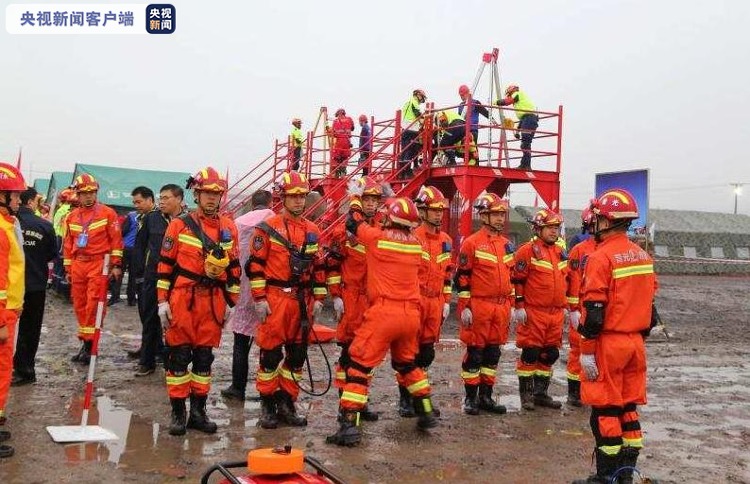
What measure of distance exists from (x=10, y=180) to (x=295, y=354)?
2748 millimetres

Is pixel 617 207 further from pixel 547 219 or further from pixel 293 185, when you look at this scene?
pixel 293 185

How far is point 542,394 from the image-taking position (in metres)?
7.78

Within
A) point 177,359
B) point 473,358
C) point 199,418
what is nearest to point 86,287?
point 177,359

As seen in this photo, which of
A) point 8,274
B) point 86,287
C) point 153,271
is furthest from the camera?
point 86,287

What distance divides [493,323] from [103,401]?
3.98 meters

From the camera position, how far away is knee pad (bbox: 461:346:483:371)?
7.34m

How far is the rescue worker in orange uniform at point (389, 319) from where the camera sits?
600 cm

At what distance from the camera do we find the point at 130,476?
4.95 m

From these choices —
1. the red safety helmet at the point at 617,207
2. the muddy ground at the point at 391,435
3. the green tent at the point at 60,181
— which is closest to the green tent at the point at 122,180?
the green tent at the point at 60,181

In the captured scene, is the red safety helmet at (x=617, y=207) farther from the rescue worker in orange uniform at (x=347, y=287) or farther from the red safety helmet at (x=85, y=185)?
the red safety helmet at (x=85, y=185)

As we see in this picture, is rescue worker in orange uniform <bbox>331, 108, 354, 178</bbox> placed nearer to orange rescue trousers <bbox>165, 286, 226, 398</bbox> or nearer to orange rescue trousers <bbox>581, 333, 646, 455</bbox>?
orange rescue trousers <bbox>165, 286, 226, 398</bbox>

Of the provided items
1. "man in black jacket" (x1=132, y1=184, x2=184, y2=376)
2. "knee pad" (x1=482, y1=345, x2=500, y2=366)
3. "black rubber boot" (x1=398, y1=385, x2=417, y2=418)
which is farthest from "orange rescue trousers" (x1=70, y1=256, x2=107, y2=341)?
"knee pad" (x1=482, y1=345, x2=500, y2=366)

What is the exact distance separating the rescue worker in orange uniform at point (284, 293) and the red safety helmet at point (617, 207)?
2.58 m

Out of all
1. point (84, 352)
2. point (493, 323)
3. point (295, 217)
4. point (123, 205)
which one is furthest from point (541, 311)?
point (123, 205)
